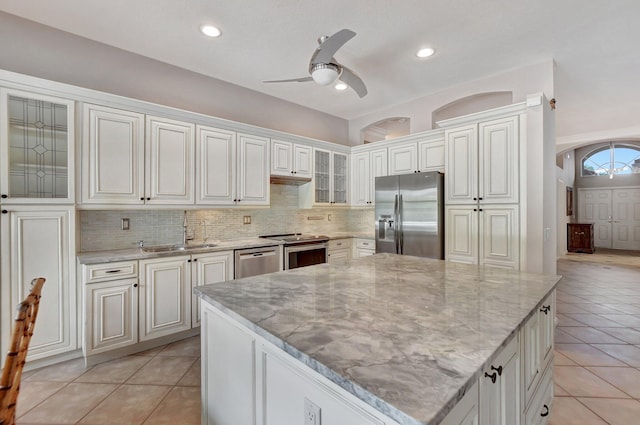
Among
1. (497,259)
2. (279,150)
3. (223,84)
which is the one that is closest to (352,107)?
(279,150)

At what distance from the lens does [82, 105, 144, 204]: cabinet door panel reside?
2.56 meters

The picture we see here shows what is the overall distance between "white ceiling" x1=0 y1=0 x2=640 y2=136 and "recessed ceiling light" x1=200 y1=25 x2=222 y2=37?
56mm

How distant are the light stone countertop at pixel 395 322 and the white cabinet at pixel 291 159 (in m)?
2.31

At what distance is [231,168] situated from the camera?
3475 mm

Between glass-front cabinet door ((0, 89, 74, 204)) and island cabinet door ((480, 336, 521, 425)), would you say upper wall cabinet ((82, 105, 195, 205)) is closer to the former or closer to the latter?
glass-front cabinet door ((0, 89, 74, 204))

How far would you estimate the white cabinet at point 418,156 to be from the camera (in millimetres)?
3773

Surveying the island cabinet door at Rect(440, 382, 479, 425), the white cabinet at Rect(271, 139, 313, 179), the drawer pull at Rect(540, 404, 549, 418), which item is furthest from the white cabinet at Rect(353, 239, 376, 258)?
the island cabinet door at Rect(440, 382, 479, 425)

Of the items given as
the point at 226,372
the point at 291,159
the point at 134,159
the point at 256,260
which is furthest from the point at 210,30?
the point at 226,372

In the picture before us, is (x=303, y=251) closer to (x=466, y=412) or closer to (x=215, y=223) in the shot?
(x=215, y=223)

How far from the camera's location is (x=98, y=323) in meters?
2.46

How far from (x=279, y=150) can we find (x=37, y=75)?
2.43m

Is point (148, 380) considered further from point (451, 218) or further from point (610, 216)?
point (610, 216)

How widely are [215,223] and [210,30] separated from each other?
6.93 ft

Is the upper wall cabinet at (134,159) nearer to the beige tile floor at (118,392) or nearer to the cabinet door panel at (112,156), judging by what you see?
the cabinet door panel at (112,156)
